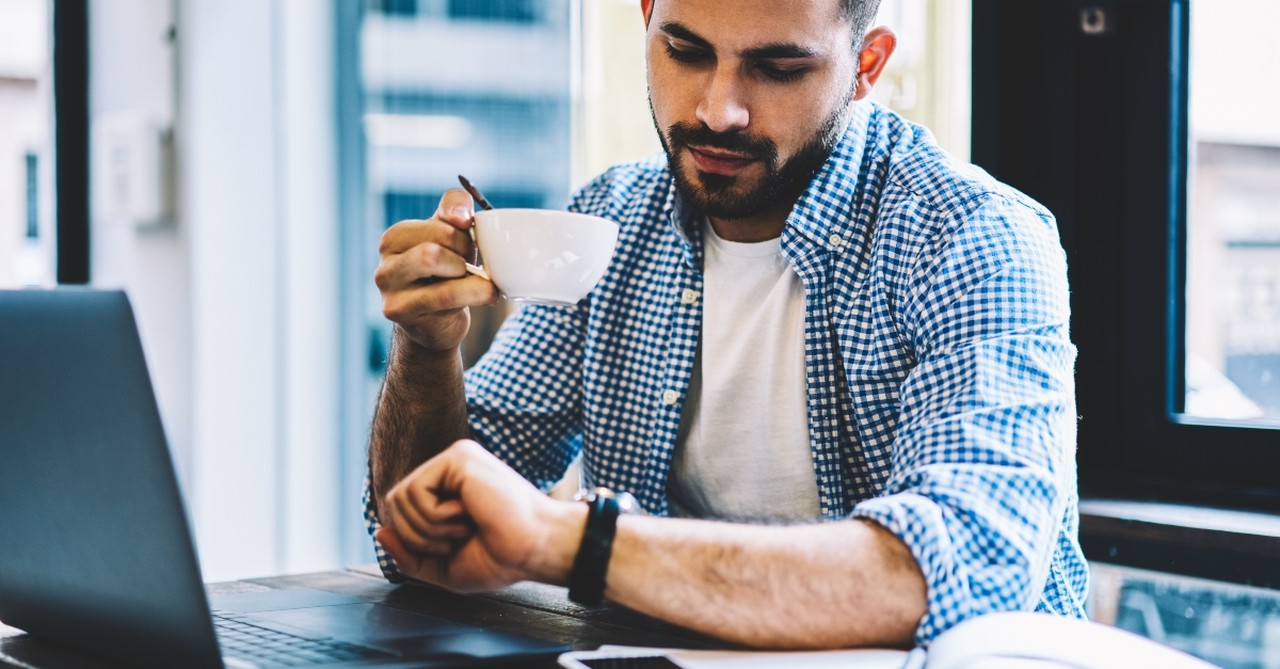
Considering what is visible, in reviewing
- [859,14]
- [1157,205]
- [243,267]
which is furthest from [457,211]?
[243,267]

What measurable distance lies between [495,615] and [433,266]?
0.31 m

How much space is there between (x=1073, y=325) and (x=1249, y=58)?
1.39 feet

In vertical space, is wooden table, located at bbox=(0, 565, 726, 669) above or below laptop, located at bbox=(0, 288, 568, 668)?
below

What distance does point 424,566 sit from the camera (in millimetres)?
979

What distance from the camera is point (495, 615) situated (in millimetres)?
1082

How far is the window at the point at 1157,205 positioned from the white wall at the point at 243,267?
1528 mm

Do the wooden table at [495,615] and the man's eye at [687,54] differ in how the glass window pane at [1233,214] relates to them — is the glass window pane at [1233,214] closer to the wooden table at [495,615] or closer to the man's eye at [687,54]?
the man's eye at [687,54]

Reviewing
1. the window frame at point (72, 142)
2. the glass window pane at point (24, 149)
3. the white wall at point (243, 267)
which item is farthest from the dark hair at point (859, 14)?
the glass window pane at point (24, 149)

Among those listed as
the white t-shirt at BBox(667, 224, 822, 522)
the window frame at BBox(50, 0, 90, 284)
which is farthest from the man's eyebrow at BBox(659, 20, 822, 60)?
the window frame at BBox(50, 0, 90, 284)

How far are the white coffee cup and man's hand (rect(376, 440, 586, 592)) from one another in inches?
7.8

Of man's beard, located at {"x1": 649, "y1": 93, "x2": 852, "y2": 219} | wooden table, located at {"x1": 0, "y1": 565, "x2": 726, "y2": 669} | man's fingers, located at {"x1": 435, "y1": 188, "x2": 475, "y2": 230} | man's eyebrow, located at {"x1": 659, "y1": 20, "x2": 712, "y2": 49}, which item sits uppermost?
man's eyebrow, located at {"x1": 659, "y1": 20, "x2": 712, "y2": 49}

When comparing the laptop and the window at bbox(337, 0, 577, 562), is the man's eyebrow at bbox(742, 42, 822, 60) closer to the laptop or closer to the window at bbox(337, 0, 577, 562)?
the laptop

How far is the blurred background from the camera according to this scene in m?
2.52

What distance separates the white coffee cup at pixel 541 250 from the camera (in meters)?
1.08
